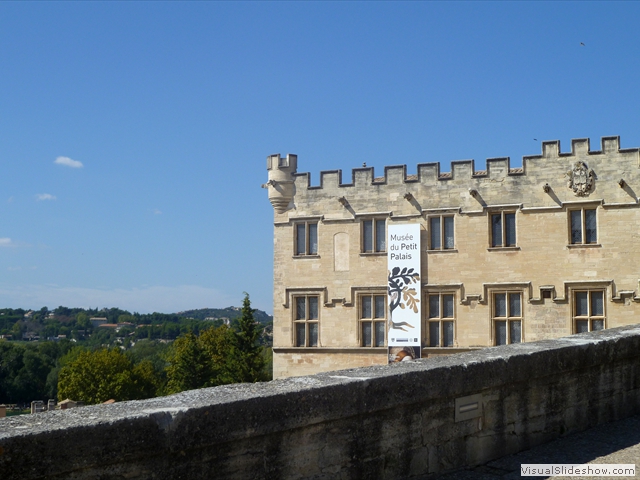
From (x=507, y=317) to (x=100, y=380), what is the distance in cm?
5172

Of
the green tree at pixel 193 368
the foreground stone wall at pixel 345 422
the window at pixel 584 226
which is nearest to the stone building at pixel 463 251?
the window at pixel 584 226

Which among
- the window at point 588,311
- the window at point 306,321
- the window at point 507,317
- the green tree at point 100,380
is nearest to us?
the window at point 588,311

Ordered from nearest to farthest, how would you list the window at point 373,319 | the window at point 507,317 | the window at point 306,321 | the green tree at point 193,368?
the window at point 507,317, the window at point 373,319, the window at point 306,321, the green tree at point 193,368

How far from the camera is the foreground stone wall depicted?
10.8ft

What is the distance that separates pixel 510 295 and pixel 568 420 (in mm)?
20308

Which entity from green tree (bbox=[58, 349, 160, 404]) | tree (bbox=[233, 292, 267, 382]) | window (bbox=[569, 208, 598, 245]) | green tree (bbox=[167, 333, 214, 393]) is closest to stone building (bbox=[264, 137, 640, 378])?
window (bbox=[569, 208, 598, 245])

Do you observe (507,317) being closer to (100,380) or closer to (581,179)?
(581,179)

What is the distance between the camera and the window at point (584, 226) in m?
25.0

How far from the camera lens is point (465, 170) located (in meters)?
26.7

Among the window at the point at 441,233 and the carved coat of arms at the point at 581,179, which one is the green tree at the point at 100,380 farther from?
the carved coat of arms at the point at 581,179

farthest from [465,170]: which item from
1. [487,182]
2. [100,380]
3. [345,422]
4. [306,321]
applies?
[100,380]

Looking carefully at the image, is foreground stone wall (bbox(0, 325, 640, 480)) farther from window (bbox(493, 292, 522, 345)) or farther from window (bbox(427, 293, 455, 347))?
window (bbox(427, 293, 455, 347))

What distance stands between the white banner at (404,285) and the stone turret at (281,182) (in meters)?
4.27

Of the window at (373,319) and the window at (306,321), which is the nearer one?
the window at (373,319)
